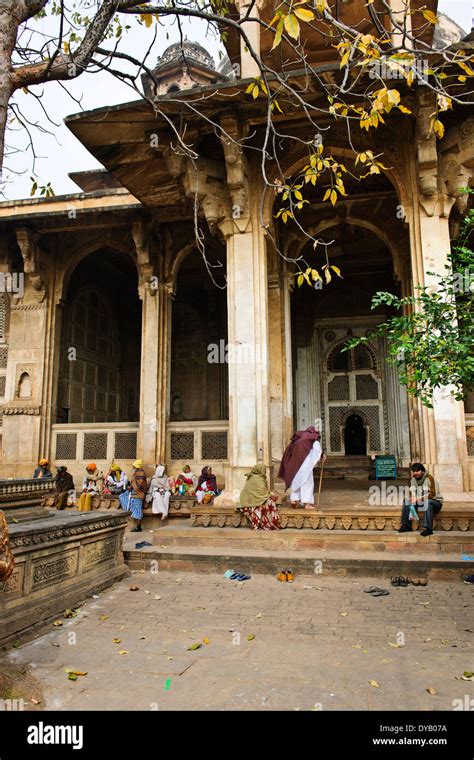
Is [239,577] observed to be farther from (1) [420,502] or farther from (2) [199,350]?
(2) [199,350]

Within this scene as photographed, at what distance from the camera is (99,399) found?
15008 millimetres

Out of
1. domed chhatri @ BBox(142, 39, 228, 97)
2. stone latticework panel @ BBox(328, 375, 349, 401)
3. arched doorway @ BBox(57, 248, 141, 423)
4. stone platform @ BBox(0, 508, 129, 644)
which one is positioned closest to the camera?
stone platform @ BBox(0, 508, 129, 644)

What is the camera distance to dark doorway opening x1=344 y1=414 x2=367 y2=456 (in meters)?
15.2

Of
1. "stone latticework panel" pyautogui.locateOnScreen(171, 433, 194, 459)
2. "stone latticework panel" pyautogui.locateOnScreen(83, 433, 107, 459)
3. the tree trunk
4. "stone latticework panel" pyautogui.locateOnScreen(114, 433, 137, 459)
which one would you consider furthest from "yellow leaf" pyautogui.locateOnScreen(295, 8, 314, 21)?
"stone latticework panel" pyautogui.locateOnScreen(83, 433, 107, 459)

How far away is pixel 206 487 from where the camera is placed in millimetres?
10055

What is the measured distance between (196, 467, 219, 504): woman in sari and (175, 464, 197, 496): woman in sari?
433mm

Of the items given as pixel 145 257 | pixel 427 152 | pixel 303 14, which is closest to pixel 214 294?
pixel 145 257

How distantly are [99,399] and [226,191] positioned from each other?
803 centimetres

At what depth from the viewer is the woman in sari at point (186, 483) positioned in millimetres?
10523

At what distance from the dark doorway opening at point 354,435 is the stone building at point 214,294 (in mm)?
43

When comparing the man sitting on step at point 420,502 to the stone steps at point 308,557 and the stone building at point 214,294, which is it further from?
the stone building at point 214,294

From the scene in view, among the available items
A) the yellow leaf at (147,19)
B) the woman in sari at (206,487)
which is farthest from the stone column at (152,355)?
the yellow leaf at (147,19)

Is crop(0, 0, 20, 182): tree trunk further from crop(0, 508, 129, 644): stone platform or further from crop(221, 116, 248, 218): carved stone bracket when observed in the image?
crop(221, 116, 248, 218): carved stone bracket
